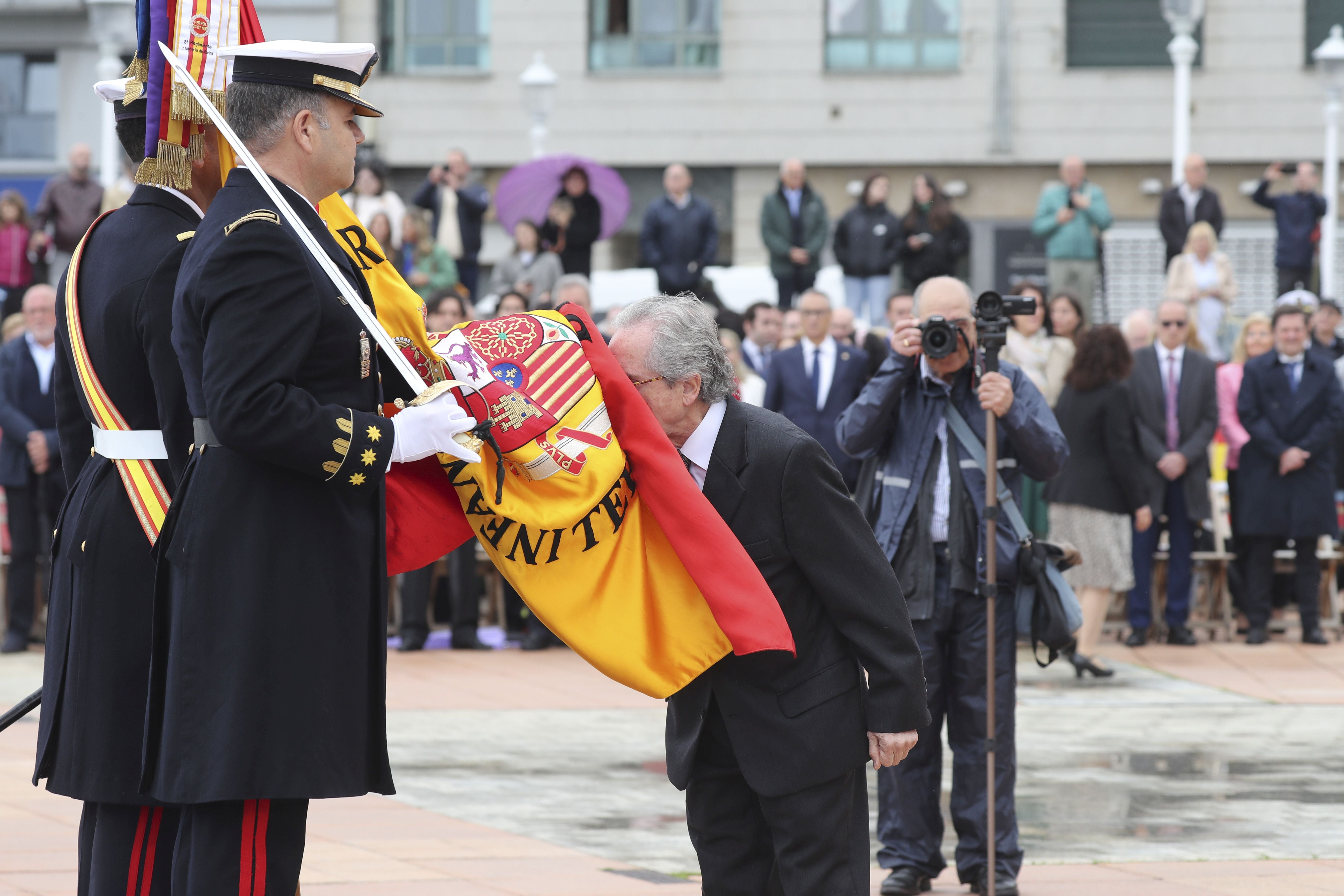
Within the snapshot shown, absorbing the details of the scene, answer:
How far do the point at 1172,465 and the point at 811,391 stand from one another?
254 cm

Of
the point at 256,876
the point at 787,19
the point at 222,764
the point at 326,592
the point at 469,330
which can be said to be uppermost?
the point at 787,19

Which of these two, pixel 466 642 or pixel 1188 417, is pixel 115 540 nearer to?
pixel 466 642

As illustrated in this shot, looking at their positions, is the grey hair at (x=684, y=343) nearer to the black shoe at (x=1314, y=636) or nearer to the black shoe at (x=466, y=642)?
the black shoe at (x=466, y=642)

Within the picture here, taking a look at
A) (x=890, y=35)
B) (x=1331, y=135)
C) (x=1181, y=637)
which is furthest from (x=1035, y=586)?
(x=890, y=35)

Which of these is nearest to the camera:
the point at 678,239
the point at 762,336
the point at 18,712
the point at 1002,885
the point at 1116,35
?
the point at 18,712

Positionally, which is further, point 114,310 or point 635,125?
point 635,125

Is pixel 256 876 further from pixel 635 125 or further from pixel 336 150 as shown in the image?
pixel 635 125

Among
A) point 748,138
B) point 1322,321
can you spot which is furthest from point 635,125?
point 1322,321

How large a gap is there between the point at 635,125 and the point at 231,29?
78.8 ft

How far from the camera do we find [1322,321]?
590 inches

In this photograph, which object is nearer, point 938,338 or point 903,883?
point 903,883

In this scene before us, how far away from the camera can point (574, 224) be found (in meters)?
16.6

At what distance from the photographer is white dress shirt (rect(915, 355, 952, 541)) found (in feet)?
20.8

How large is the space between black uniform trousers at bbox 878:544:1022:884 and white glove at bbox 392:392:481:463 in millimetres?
2872
